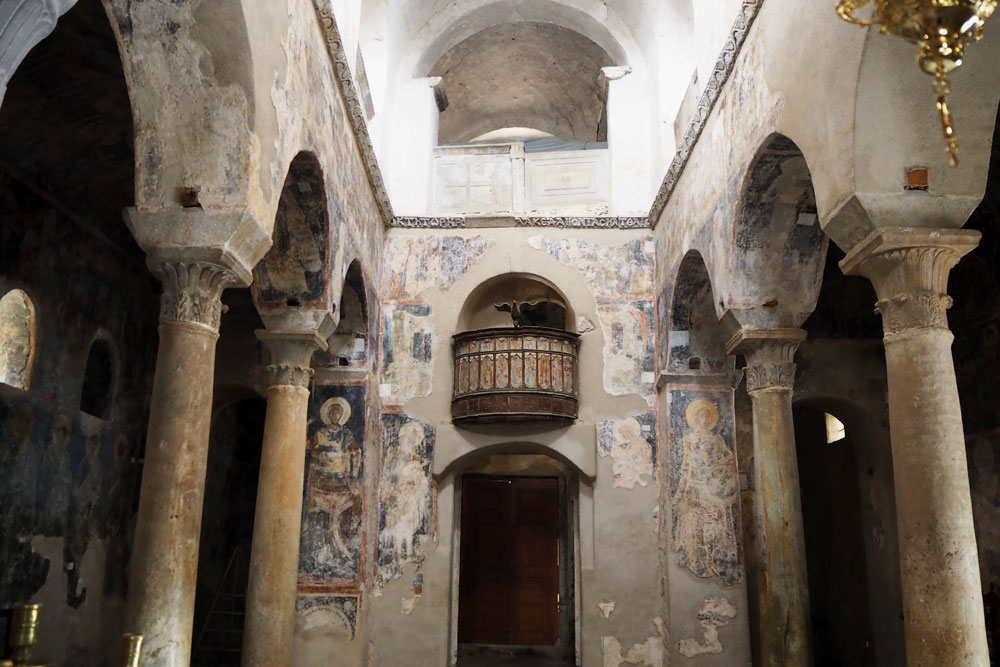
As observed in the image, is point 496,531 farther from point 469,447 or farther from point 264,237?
point 264,237

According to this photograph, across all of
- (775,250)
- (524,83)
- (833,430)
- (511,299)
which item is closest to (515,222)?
(511,299)

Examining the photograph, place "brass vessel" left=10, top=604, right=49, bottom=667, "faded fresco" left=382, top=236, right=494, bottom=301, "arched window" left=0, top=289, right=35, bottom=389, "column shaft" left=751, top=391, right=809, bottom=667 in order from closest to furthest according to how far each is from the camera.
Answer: "brass vessel" left=10, top=604, right=49, bottom=667, "column shaft" left=751, top=391, right=809, bottom=667, "arched window" left=0, top=289, right=35, bottom=389, "faded fresco" left=382, top=236, right=494, bottom=301

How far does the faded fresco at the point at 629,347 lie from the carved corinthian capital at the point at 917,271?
20.4 feet

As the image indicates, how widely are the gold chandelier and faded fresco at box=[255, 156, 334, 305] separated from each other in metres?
5.47

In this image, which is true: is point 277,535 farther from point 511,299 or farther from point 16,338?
point 511,299

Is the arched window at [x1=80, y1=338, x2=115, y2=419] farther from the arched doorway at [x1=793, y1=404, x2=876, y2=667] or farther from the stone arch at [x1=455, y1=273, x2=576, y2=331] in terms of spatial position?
the arched doorway at [x1=793, y1=404, x2=876, y2=667]

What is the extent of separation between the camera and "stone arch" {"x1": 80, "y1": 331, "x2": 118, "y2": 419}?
1039cm

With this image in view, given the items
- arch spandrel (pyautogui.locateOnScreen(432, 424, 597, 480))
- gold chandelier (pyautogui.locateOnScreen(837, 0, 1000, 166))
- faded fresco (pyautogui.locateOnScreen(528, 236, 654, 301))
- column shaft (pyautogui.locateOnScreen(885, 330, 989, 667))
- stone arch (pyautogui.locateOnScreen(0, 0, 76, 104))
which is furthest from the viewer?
faded fresco (pyautogui.locateOnScreen(528, 236, 654, 301))

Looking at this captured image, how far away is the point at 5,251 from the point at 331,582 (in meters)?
5.21

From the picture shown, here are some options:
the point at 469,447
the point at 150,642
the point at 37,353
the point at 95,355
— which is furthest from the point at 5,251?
the point at 469,447

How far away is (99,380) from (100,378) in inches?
1.1

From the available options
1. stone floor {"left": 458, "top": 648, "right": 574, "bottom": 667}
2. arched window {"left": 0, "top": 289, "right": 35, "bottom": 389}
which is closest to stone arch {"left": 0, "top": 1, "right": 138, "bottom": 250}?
arched window {"left": 0, "top": 289, "right": 35, "bottom": 389}

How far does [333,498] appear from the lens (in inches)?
434

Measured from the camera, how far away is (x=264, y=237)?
648cm
